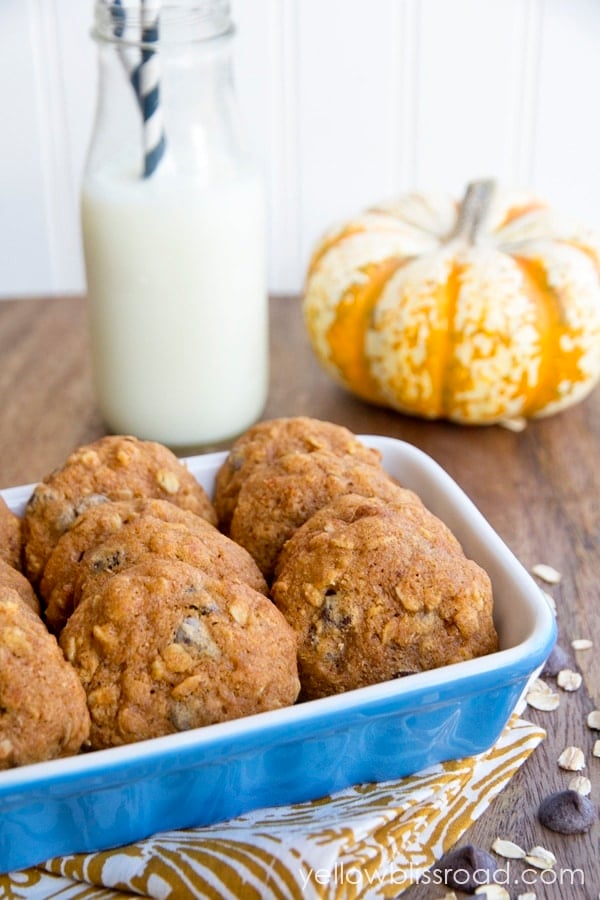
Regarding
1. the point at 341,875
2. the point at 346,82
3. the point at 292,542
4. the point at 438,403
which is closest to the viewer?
the point at 341,875

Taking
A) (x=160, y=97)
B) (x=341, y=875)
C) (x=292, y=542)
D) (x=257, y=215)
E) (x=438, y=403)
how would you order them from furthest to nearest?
1. (x=438, y=403)
2. (x=257, y=215)
3. (x=160, y=97)
4. (x=292, y=542)
5. (x=341, y=875)

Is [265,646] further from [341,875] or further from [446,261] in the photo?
[446,261]

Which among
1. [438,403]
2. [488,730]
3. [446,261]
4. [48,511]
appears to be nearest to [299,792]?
[488,730]

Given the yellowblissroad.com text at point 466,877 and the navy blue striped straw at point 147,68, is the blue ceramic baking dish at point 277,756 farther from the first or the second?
the navy blue striped straw at point 147,68

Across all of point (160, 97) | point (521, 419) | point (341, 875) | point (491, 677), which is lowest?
point (521, 419)

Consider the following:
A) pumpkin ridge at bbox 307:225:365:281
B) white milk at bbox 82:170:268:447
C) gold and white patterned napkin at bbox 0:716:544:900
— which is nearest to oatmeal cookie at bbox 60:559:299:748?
gold and white patterned napkin at bbox 0:716:544:900

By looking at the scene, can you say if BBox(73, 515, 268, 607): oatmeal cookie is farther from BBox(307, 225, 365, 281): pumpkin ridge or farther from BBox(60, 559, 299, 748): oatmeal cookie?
BBox(307, 225, 365, 281): pumpkin ridge

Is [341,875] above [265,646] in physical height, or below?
below
